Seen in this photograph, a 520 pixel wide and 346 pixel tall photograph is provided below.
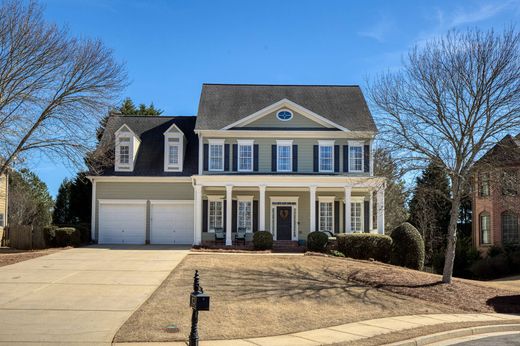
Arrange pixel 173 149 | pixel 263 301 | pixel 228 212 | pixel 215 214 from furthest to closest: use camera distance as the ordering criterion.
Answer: pixel 173 149 < pixel 215 214 < pixel 228 212 < pixel 263 301

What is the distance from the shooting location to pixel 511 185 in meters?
19.1

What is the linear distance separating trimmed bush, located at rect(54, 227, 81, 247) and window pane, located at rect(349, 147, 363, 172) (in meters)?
15.0

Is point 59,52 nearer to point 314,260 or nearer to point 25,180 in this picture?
point 314,260

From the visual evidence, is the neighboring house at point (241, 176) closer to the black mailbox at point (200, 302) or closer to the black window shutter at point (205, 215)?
the black window shutter at point (205, 215)

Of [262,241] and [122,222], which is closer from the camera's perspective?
[262,241]

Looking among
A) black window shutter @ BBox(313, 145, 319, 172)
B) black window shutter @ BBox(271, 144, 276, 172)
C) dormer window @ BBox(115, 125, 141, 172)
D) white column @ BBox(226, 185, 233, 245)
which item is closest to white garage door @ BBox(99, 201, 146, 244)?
dormer window @ BBox(115, 125, 141, 172)

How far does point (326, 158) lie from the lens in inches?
1209

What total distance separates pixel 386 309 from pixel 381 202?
40.6ft

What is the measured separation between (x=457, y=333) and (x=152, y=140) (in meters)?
23.8

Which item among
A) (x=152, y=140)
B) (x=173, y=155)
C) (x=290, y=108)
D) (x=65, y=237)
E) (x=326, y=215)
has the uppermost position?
(x=290, y=108)

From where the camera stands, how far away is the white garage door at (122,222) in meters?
31.5

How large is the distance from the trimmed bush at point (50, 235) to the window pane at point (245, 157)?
10192mm

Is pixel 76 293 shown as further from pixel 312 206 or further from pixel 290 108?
pixel 290 108

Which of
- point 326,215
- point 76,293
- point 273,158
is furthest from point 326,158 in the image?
point 76,293
